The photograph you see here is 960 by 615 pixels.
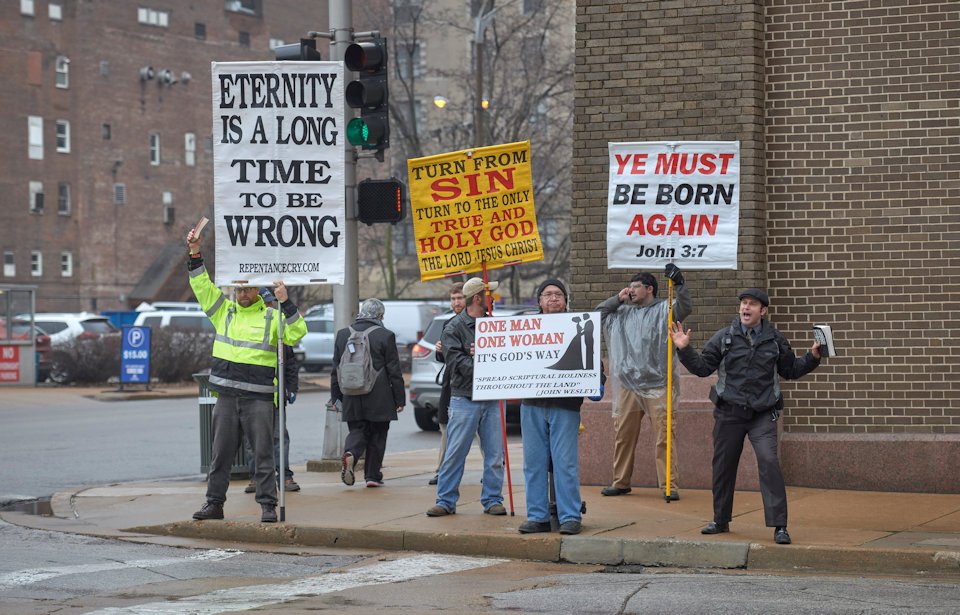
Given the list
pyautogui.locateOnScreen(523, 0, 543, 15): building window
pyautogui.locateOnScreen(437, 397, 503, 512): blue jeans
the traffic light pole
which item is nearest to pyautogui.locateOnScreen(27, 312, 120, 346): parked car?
pyautogui.locateOnScreen(523, 0, 543, 15): building window

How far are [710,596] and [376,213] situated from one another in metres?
6.75

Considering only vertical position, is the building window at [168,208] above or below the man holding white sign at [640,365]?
above

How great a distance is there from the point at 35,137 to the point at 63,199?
298 cm

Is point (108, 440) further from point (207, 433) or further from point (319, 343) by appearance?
point (319, 343)

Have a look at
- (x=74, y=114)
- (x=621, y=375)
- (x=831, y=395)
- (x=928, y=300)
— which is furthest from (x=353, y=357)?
(x=74, y=114)

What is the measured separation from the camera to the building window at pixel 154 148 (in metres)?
63.9

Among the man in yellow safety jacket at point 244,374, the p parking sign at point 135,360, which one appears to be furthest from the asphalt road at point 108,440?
the man in yellow safety jacket at point 244,374

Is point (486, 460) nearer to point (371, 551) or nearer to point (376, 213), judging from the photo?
point (371, 551)

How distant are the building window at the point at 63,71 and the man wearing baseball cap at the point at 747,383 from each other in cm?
5523

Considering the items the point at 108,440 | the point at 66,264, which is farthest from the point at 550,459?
the point at 66,264

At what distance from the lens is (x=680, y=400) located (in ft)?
40.5

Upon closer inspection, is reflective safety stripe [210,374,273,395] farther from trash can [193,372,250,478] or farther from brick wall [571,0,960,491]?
brick wall [571,0,960,491]

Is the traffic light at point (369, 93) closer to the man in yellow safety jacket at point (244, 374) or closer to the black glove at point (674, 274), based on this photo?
the man in yellow safety jacket at point (244, 374)

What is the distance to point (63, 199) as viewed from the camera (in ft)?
201
